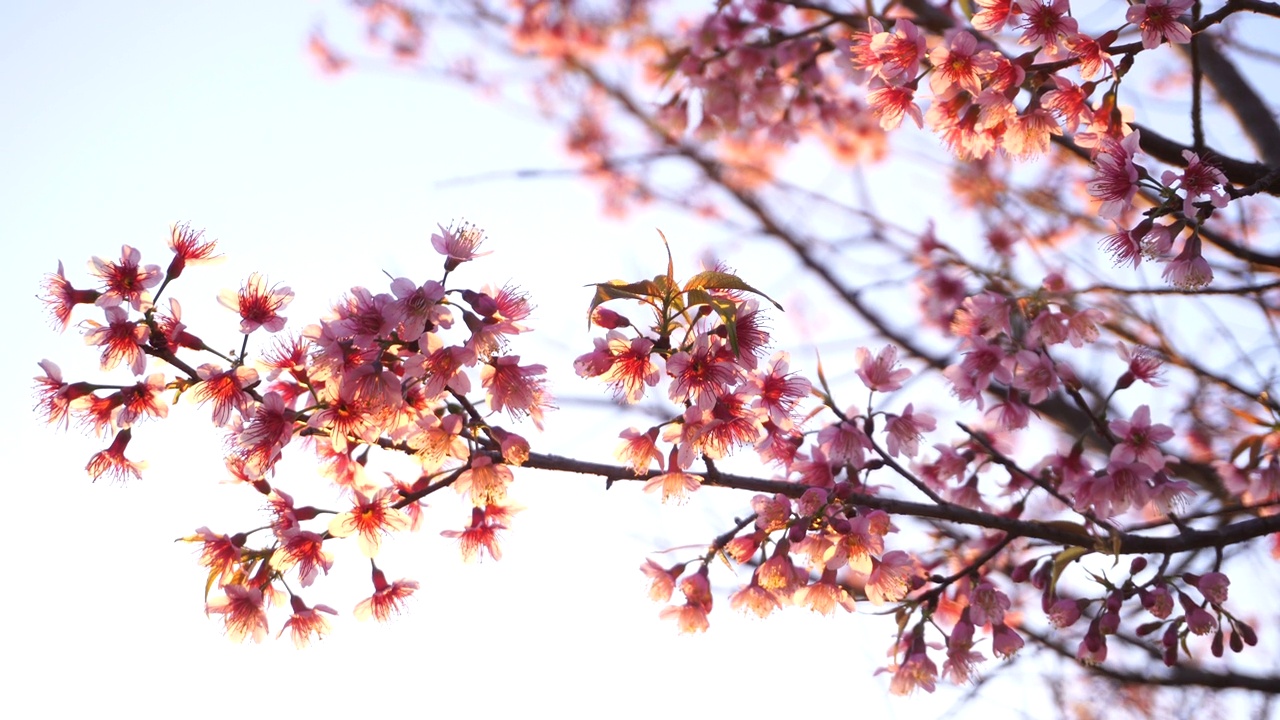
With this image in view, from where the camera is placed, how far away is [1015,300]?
2.50 meters

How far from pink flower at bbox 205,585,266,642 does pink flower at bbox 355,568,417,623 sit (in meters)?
0.26

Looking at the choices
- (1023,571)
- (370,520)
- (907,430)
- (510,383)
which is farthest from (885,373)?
(370,520)

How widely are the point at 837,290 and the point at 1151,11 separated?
2456mm

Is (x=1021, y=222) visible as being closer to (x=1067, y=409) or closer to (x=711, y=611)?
(x=1067, y=409)

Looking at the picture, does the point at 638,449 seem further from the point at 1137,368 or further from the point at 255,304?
the point at 1137,368

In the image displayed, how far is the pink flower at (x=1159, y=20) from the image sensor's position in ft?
6.64

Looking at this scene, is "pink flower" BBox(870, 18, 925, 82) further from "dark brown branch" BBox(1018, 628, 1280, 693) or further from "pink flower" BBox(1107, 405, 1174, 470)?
"dark brown branch" BBox(1018, 628, 1280, 693)

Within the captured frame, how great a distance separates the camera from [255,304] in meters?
1.88

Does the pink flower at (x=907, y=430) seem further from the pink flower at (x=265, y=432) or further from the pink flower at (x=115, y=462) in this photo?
the pink flower at (x=115, y=462)

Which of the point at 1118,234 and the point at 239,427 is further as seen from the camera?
the point at 1118,234

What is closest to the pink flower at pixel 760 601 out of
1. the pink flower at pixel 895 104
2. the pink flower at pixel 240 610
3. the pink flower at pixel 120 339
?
the pink flower at pixel 240 610

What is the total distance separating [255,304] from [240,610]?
0.64 m

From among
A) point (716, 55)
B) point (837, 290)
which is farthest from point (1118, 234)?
point (837, 290)

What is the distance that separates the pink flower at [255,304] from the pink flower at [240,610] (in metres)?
0.55
